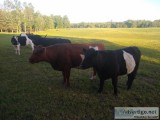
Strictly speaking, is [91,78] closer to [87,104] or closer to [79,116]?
[87,104]

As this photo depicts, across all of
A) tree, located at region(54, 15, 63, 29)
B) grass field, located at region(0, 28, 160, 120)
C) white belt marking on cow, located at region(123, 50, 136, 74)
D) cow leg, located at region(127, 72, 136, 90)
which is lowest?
grass field, located at region(0, 28, 160, 120)

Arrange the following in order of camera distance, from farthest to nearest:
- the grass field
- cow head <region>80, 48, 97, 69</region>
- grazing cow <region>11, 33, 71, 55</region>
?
grazing cow <region>11, 33, 71, 55</region>
cow head <region>80, 48, 97, 69</region>
the grass field

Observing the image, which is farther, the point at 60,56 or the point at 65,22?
the point at 65,22

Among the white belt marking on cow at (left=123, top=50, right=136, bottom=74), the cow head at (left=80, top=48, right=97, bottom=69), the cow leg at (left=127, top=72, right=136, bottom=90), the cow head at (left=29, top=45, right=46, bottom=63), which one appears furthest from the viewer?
the cow leg at (left=127, top=72, right=136, bottom=90)

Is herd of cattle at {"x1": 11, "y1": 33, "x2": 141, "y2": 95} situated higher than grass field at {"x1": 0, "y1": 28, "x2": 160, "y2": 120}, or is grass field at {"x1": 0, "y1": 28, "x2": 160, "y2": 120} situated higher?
herd of cattle at {"x1": 11, "y1": 33, "x2": 141, "y2": 95}

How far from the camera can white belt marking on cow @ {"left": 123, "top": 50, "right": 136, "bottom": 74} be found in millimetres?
7660

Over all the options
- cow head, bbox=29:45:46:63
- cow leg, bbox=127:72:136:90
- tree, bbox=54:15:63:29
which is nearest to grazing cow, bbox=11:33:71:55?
cow head, bbox=29:45:46:63

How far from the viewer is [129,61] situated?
7.70 meters

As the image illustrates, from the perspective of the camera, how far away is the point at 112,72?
729cm

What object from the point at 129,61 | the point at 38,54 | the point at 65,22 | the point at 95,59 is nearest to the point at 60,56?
the point at 38,54

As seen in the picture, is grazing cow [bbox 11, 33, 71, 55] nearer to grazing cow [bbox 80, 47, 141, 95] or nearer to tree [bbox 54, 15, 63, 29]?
A: grazing cow [bbox 80, 47, 141, 95]

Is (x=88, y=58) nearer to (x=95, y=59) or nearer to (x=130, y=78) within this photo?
(x=95, y=59)

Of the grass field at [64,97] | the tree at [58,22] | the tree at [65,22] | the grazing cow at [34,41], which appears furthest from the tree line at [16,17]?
the grass field at [64,97]

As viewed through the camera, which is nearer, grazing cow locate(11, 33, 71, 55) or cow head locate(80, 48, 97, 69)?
cow head locate(80, 48, 97, 69)
